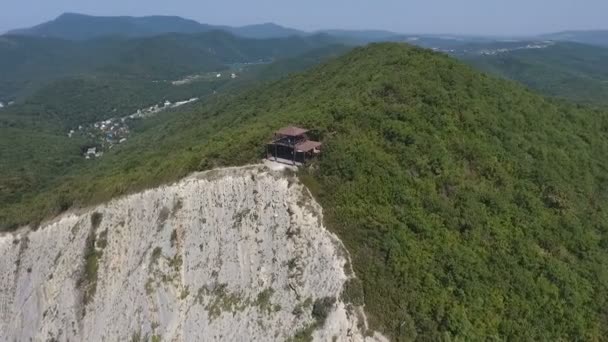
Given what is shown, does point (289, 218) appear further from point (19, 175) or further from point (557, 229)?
point (19, 175)

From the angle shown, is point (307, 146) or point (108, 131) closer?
point (307, 146)

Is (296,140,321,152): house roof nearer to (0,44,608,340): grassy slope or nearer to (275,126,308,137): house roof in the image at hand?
(275,126,308,137): house roof

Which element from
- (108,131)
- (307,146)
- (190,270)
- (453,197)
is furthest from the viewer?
(108,131)

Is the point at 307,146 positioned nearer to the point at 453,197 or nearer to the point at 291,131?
the point at 291,131

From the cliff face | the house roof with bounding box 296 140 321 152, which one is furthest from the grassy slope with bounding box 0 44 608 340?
the cliff face

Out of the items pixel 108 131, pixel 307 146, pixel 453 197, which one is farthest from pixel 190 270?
pixel 108 131

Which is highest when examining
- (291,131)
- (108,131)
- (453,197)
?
(291,131)

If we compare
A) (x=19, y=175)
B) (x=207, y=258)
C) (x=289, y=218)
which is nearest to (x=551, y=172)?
(x=289, y=218)
